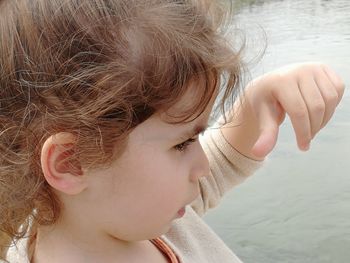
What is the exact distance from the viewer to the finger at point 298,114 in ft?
1.71

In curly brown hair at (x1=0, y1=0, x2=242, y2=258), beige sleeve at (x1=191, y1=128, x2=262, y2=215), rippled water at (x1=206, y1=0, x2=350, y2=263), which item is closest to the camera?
curly brown hair at (x1=0, y1=0, x2=242, y2=258)

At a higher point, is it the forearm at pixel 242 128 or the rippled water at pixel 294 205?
the forearm at pixel 242 128

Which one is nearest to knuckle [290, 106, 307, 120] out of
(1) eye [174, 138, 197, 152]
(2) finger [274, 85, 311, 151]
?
(2) finger [274, 85, 311, 151]

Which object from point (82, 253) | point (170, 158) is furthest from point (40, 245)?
point (170, 158)

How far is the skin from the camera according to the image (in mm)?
461

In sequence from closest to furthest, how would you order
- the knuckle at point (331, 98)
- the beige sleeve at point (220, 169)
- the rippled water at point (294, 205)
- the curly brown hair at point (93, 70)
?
the curly brown hair at point (93, 70)
the knuckle at point (331, 98)
the beige sleeve at point (220, 169)
the rippled water at point (294, 205)

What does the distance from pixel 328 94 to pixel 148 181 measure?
7.4 inches

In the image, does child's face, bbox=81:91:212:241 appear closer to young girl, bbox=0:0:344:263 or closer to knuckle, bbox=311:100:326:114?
young girl, bbox=0:0:344:263

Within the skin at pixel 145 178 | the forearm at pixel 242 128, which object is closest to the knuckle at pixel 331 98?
the skin at pixel 145 178

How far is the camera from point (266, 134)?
510 millimetres

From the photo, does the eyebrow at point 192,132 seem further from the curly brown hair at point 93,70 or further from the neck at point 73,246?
the neck at point 73,246

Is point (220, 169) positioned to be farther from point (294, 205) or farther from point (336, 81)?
point (294, 205)

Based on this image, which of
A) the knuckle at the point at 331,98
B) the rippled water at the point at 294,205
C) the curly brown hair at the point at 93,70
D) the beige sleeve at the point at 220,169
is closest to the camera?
the curly brown hair at the point at 93,70

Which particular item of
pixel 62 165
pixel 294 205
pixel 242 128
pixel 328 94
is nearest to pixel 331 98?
pixel 328 94
